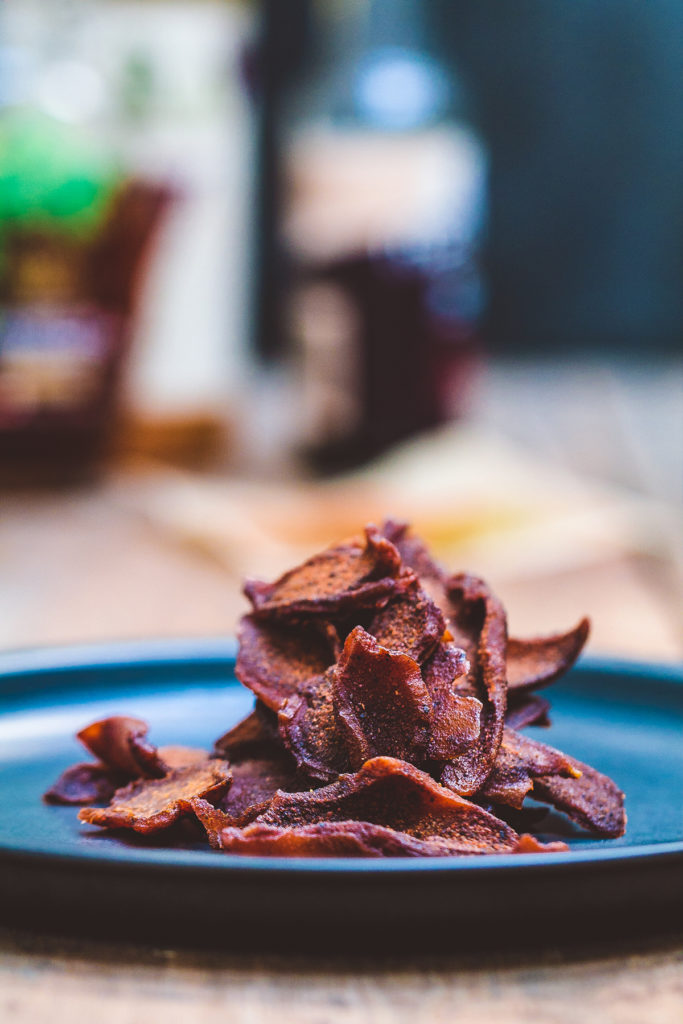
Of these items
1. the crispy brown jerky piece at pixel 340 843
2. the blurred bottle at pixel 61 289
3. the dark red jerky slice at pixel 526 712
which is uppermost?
the blurred bottle at pixel 61 289

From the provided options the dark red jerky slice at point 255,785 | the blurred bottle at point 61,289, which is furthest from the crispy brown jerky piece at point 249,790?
the blurred bottle at point 61,289

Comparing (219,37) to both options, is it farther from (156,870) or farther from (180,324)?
(156,870)

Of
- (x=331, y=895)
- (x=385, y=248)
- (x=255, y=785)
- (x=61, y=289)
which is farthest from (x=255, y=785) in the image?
(x=61, y=289)

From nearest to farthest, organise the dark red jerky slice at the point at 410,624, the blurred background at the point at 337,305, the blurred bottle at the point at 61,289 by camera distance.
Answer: the dark red jerky slice at the point at 410,624 → the blurred background at the point at 337,305 → the blurred bottle at the point at 61,289

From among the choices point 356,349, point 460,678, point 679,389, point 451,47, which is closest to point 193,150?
point 451,47

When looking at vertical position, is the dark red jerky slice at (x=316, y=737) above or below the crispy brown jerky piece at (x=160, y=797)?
above

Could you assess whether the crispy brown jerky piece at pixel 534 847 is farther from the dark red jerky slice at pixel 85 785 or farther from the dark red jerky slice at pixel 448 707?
the dark red jerky slice at pixel 85 785

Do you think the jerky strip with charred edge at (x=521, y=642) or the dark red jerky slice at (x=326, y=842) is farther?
the jerky strip with charred edge at (x=521, y=642)

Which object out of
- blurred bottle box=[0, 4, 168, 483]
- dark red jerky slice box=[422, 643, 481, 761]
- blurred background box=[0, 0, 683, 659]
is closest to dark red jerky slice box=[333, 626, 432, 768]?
dark red jerky slice box=[422, 643, 481, 761]
